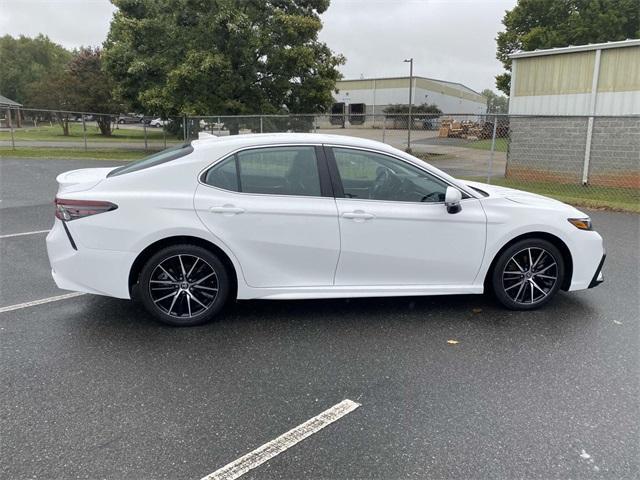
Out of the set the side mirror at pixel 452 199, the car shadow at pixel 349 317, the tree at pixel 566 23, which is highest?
the tree at pixel 566 23

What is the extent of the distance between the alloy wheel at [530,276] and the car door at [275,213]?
1.65 m

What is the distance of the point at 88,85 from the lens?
146 ft

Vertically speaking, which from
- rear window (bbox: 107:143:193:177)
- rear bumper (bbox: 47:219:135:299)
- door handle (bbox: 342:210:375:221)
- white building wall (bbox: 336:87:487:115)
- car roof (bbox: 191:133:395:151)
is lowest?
rear bumper (bbox: 47:219:135:299)

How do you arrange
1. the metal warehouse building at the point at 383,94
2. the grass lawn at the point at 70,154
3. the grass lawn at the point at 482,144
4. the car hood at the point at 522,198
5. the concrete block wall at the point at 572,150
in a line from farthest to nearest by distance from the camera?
the metal warehouse building at the point at 383,94 → the grass lawn at the point at 70,154 → the grass lawn at the point at 482,144 → the concrete block wall at the point at 572,150 → the car hood at the point at 522,198

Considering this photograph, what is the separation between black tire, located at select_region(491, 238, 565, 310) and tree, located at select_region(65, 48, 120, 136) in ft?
147

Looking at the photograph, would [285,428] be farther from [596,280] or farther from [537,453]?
[596,280]

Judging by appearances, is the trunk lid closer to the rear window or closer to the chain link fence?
the rear window

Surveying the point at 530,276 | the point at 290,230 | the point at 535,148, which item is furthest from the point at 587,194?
the point at 290,230

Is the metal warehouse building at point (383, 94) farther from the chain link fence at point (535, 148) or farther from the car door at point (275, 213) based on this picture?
the car door at point (275, 213)

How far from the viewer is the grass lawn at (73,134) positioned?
102 feet

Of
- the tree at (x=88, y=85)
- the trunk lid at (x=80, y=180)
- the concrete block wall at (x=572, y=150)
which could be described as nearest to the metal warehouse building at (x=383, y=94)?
the tree at (x=88, y=85)

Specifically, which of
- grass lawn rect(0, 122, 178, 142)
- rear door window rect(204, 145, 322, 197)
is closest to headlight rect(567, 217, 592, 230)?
rear door window rect(204, 145, 322, 197)

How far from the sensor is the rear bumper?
4051 millimetres

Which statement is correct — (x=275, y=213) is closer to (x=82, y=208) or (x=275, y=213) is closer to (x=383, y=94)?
(x=82, y=208)
